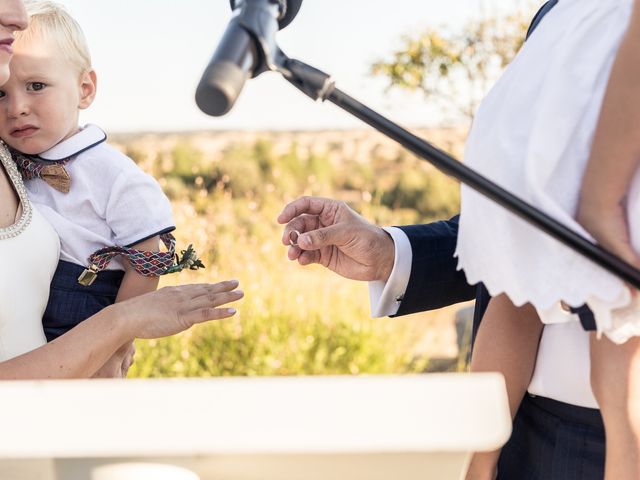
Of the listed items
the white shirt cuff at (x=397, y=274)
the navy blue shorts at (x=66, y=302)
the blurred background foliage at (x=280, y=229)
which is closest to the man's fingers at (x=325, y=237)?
the white shirt cuff at (x=397, y=274)

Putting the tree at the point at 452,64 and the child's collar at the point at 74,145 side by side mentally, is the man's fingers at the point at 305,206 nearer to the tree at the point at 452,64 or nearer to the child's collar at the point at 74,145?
the child's collar at the point at 74,145

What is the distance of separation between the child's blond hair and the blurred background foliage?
2.44m

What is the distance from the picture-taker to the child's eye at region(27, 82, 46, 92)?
1926 mm

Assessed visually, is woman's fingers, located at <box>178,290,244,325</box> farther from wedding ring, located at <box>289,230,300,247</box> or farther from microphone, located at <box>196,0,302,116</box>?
microphone, located at <box>196,0,302,116</box>

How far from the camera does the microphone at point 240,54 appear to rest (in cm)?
84

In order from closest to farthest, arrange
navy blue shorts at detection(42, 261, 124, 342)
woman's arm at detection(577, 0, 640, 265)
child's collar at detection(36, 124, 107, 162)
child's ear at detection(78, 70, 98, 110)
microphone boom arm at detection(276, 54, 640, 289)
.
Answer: microphone boom arm at detection(276, 54, 640, 289) < woman's arm at detection(577, 0, 640, 265) < navy blue shorts at detection(42, 261, 124, 342) < child's collar at detection(36, 124, 107, 162) < child's ear at detection(78, 70, 98, 110)

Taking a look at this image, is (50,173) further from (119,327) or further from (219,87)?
(219,87)

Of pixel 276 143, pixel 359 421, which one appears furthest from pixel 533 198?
pixel 276 143

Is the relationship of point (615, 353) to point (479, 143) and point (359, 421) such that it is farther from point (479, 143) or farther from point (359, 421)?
point (359, 421)

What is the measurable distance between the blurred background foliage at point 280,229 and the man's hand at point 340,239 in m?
2.70

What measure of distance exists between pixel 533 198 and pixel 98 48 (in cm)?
1121

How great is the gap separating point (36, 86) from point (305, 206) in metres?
0.68

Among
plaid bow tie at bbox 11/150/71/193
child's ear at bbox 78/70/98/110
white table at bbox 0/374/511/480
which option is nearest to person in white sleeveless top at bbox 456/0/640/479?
white table at bbox 0/374/511/480

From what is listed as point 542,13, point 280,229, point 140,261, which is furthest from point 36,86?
point 280,229
